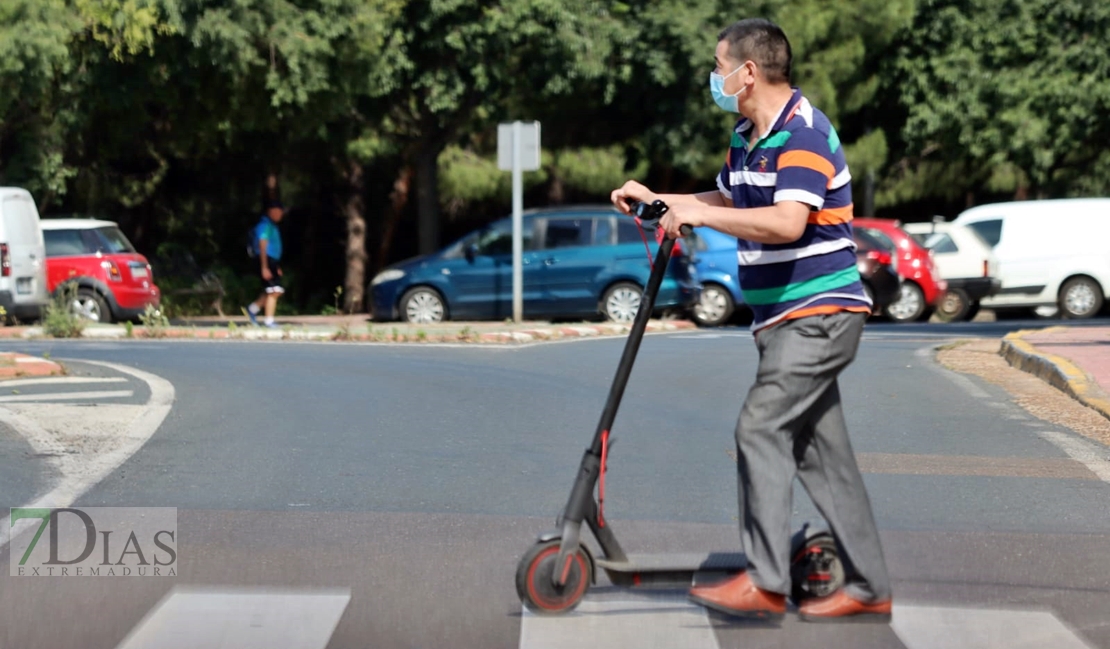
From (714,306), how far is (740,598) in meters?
16.7

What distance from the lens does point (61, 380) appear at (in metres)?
12.2

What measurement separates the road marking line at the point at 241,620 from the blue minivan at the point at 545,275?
1614 centimetres

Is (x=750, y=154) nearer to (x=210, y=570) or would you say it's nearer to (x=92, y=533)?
(x=210, y=570)

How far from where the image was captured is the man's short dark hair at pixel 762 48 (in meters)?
5.00

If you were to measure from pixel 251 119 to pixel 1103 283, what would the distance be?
1320 cm

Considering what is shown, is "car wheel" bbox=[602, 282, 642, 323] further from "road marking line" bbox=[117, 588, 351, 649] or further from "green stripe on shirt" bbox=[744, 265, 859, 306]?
"green stripe on shirt" bbox=[744, 265, 859, 306]

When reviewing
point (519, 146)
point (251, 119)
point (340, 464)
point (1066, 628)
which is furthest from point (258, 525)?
point (251, 119)

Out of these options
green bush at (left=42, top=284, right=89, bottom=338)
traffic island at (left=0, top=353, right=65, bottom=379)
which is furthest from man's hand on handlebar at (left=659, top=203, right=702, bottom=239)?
green bush at (left=42, top=284, right=89, bottom=338)

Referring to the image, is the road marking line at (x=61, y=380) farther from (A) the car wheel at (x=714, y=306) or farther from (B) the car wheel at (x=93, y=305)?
(A) the car wheel at (x=714, y=306)

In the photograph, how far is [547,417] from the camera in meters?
10.4

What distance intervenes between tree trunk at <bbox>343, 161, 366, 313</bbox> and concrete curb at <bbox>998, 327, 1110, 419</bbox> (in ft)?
61.8

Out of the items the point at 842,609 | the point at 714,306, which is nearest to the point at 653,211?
the point at 842,609

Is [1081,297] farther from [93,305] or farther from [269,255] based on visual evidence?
[93,305]

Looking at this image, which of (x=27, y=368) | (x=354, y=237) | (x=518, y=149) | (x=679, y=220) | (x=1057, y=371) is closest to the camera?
(x=679, y=220)
